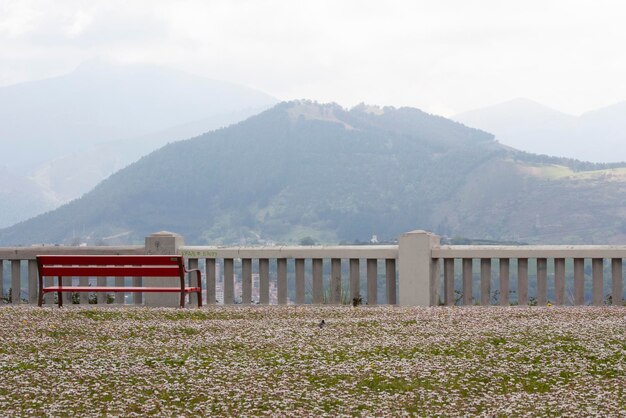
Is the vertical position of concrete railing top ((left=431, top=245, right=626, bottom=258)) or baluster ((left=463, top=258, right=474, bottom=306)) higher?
concrete railing top ((left=431, top=245, right=626, bottom=258))

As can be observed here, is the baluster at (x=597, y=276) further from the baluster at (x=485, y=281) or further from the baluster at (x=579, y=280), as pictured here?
the baluster at (x=485, y=281)

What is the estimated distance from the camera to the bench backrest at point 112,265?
15.3m

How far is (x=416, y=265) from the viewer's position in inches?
629

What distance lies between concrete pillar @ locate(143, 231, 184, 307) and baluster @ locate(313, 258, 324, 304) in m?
2.47

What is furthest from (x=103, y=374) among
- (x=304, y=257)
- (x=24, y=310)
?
(x=304, y=257)

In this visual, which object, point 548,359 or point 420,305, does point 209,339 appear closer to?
point 548,359

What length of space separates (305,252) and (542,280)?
4.01 m

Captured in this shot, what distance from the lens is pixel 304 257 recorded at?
16.1 meters

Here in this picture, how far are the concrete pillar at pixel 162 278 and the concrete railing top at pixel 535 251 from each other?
471cm

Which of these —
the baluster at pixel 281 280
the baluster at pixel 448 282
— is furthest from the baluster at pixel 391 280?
the baluster at pixel 281 280

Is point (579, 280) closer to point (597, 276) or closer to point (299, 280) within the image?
point (597, 276)

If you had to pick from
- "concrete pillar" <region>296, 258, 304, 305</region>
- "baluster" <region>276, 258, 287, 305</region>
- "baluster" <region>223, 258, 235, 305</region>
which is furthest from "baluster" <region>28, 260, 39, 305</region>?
"concrete pillar" <region>296, 258, 304, 305</region>

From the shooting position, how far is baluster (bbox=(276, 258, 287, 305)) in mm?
15914

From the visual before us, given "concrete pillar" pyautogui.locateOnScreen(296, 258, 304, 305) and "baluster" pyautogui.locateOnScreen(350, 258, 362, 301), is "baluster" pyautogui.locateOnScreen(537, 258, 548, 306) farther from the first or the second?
"concrete pillar" pyautogui.locateOnScreen(296, 258, 304, 305)
